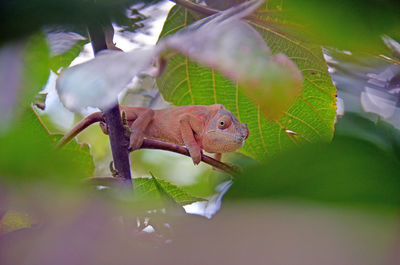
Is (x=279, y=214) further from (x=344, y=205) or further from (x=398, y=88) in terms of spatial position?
(x=398, y=88)

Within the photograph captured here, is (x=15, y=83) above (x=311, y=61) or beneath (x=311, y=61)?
above

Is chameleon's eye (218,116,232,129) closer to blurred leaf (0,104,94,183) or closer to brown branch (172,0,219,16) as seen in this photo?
brown branch (172,0,219,16)

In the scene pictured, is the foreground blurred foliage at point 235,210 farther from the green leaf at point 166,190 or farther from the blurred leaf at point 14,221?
the green leaf at point 166,190

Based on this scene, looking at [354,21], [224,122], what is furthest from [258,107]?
[354,21]

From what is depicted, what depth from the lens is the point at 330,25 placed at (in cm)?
21

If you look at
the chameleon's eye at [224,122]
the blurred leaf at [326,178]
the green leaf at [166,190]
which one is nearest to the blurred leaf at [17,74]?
the blurred leaf at [326,178]

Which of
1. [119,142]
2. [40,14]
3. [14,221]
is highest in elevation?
[40,14]

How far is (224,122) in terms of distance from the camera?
704 millimetres

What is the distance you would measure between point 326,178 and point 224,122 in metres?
0.50

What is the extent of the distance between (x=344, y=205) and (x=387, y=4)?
0.32 ft

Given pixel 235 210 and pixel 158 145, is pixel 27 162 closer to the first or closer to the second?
pixel 235 210

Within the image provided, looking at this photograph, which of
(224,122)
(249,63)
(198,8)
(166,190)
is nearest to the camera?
(249,63)

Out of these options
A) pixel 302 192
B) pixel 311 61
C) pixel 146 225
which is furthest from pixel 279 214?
pixel 311 61

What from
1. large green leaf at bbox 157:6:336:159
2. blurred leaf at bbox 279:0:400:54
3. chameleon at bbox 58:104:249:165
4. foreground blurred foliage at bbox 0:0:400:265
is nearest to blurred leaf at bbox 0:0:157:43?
foreground blurred foliage at bbox 0:0:400:265
